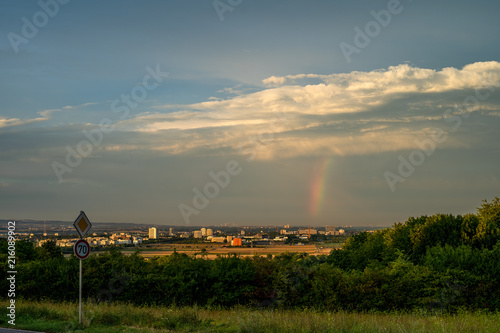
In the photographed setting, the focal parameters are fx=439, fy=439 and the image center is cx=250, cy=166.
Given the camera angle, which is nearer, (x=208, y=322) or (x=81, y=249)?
(x=208, y=322)

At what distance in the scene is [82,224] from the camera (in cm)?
1625

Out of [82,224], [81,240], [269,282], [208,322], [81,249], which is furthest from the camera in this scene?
[269,282]

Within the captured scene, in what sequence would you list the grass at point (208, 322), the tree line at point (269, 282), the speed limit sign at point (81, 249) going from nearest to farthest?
the grass at point (208, 322) → the speed limit sign at point (81, 249) → the tree line at point (269, 282)

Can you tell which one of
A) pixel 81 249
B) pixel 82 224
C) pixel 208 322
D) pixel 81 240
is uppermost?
pixel 82 224

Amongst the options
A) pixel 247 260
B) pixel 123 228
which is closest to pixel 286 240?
pixel 123 228

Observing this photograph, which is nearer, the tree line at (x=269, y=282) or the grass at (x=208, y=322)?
the grass at (x=208, y=322)

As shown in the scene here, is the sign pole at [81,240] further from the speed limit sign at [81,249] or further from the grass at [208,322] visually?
the grass at [208,322]

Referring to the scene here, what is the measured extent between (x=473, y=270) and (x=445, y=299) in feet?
7.38

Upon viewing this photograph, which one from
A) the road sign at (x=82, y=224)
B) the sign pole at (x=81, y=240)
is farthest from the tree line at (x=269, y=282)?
the road sign at (x=82, y=224)

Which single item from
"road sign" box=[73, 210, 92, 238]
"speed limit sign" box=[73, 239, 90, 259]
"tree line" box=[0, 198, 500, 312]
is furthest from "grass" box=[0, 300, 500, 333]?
"tree line" box=[0, 198, 500, 312]

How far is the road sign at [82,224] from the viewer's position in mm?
16002

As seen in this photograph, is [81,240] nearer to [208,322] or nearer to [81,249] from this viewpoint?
[81,249]

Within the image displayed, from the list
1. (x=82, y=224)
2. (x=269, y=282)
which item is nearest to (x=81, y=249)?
(x=82, y=224)

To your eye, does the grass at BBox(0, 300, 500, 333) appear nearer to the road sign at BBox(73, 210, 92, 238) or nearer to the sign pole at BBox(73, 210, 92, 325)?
the sign pole at BBox(73, 210, 92, 325)
